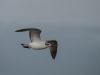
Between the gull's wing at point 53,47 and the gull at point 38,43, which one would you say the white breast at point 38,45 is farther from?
the gull's wing at point 53,47

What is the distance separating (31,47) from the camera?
16031 mm

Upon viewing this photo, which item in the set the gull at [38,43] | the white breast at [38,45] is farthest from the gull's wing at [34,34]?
the white breast at [38,45]

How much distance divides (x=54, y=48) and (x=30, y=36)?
1682 mm

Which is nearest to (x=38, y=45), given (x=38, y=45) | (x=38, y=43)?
(x=38, y=45)

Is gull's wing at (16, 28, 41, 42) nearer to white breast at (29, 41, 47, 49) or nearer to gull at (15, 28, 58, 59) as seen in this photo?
gull at (15, 28, 58, 59)

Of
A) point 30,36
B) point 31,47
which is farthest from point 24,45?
point 30,36

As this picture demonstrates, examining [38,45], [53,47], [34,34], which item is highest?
[34,34]

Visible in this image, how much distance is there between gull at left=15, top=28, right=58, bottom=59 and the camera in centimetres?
1612

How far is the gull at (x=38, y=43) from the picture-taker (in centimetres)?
1612

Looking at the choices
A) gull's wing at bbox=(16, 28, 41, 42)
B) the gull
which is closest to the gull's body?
the gull

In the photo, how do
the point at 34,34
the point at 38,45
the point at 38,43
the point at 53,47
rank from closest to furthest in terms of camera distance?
the point at 38,45 → the point at 38,43 → the point at 53,47 → the point at 34,34

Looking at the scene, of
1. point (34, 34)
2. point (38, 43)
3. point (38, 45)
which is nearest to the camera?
point (38, 45)

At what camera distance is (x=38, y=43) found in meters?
16.5

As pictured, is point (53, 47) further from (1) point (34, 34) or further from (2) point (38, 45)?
(2) point (38, 45)
